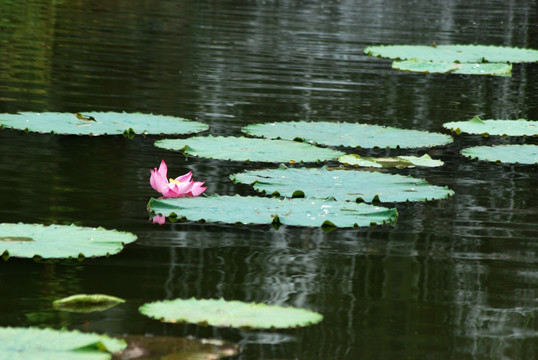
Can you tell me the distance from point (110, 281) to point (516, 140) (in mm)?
3671

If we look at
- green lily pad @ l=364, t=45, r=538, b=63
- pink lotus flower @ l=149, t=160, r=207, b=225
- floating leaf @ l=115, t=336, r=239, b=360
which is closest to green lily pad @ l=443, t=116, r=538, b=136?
pink lotus flower @ l=149, t=160, r=207, b=225

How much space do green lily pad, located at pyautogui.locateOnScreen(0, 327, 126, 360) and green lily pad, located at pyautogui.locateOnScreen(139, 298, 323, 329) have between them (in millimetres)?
275

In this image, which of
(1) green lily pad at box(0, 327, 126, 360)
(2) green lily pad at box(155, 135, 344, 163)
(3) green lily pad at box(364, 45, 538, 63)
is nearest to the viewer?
(1) green lily pad at box(0, 327, 126, 360)

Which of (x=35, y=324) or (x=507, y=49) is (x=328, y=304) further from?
(x=507, y=49)

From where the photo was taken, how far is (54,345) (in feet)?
7.32

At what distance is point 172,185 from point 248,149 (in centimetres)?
116

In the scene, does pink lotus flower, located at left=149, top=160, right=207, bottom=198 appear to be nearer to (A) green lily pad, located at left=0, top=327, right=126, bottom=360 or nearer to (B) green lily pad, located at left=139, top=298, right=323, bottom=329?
(B) green lily pad, located at left=139, top=298, right=323, bottom=329

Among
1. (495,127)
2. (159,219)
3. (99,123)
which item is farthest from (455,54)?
(159,219)

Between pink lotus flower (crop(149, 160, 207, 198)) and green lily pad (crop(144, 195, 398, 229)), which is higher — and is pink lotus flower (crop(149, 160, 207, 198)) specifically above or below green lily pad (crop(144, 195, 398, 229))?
above

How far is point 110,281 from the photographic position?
3.02m

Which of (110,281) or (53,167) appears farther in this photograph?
(53,167)

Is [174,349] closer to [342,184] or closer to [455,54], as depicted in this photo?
[342,184]

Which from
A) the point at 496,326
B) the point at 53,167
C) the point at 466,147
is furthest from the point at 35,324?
the point at 466,147

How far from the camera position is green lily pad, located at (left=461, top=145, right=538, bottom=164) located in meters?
5.18
